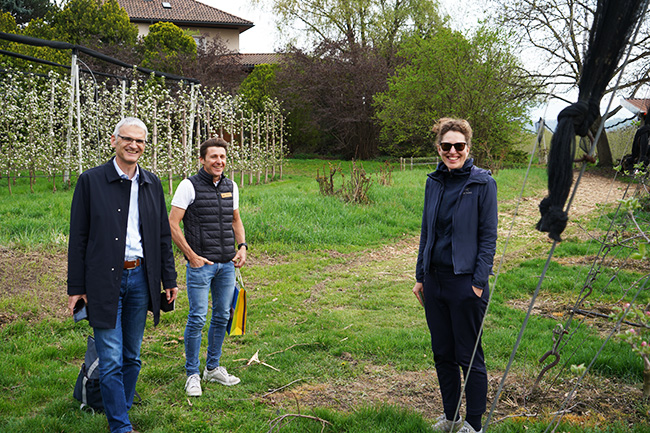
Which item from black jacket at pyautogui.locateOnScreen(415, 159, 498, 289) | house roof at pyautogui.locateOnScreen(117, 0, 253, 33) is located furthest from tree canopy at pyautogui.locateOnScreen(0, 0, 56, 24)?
black jacket at pyautogui.locateOnScreen(415, 159, 498, 289)

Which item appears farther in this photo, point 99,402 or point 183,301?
point 183,301

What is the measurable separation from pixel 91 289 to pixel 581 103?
2.76m

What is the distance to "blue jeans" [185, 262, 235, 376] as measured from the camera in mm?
3812

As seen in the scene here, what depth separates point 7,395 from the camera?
374 cm

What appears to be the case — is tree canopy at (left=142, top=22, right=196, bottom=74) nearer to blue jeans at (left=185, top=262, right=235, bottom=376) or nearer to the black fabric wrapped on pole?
blue jeans at (left=185, top=262, right=235, bottom=376)

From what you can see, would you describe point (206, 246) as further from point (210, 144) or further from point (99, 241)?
point (99, 241)

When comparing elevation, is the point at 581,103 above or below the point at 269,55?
below

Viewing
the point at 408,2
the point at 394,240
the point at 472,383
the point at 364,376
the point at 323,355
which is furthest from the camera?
the point at 408,2

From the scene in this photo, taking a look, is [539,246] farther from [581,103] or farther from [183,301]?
[581,103]

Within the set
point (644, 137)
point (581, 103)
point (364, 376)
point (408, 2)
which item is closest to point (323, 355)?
point (364, 376)

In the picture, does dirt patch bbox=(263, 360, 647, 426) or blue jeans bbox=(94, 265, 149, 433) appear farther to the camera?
dirt patch bbox=(263, 360, 647, 426)

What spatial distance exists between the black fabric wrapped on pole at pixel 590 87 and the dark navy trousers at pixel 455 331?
1384mm

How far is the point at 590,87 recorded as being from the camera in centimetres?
158

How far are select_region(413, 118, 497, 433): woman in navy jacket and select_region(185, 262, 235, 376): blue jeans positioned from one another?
64.6 inches
